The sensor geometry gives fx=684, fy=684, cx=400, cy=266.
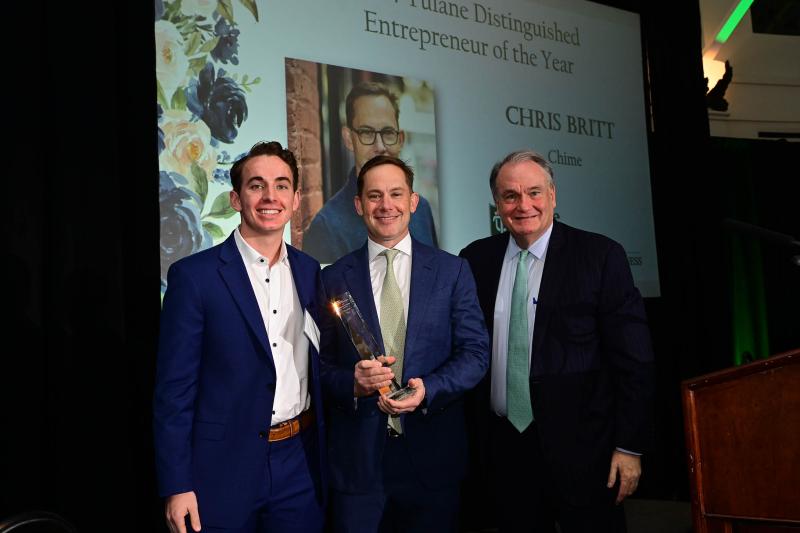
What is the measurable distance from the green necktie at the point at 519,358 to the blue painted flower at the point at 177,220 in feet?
4.73

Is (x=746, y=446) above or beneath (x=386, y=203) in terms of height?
beneath

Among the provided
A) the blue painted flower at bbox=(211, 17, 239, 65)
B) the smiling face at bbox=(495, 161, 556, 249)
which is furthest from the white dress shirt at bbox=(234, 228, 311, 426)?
the blue painted flower at bbox=(211, 17, 239, 65)

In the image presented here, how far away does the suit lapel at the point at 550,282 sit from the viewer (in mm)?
2188

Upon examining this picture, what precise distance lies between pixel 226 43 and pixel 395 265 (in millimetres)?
1589

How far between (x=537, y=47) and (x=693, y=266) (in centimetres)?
197

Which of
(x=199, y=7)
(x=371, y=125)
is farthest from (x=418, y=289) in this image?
(x=199, y=7)

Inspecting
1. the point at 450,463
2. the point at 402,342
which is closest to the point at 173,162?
the point at 402,342

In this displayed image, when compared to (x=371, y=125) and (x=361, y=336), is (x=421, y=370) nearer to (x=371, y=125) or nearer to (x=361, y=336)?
(x=361, y=336)

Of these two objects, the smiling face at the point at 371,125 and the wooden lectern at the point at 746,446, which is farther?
the smiling face at the point at 371,125

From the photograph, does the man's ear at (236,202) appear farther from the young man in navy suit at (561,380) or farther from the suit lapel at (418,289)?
the young man in navy suit at (561,380)

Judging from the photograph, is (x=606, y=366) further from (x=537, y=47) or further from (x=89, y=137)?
(x=537, y=47)

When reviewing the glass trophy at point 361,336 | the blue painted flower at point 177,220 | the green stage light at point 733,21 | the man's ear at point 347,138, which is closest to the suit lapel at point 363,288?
the glass trophy at point 361,336

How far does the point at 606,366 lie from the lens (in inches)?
86.7

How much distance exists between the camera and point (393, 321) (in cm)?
202
